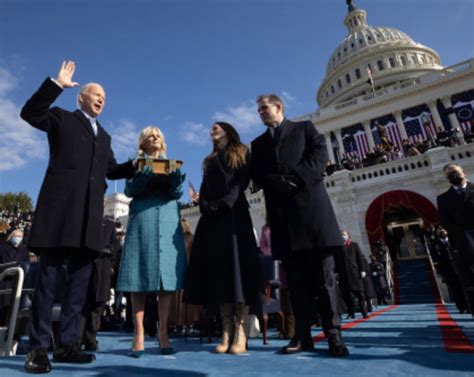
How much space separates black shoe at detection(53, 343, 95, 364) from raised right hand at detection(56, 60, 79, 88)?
214 cm

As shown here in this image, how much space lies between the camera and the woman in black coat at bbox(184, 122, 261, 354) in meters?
2.95

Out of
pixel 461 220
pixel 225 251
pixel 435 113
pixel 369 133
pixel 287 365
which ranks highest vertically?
pixel 435 113

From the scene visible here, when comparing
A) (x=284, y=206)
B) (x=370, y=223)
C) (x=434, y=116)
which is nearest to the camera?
(x=284, y=206)

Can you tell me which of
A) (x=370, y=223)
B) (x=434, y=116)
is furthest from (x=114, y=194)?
(x=434, y=116)

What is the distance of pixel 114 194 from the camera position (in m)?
41.6

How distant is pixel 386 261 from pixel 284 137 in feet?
43.0

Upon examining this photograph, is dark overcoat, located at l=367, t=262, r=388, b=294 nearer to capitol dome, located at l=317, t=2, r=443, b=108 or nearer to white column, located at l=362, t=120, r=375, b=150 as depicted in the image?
white column, located at l=362, t=120, r=375, b=150

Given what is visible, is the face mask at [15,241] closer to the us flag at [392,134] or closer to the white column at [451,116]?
the us flag at [392,134]

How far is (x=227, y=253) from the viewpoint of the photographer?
305cm

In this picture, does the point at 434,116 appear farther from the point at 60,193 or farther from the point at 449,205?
the point at 60,193

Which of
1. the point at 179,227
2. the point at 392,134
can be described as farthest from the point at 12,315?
the point at 392,134

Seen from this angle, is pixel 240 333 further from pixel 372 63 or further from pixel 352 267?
pixel 372 63

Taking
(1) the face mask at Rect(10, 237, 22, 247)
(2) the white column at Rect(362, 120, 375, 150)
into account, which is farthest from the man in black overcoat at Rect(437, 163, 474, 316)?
(2) the white column at Rect(362, 120, 375, 150)

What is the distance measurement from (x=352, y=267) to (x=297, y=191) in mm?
5163
